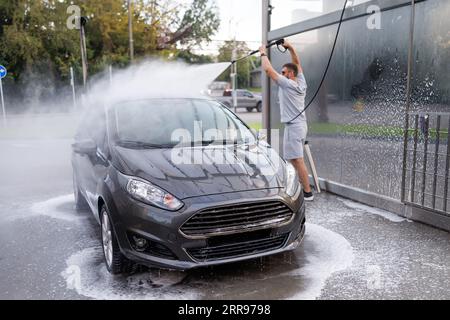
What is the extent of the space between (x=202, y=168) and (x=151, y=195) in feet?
1.72

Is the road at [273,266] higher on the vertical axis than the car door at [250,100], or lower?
lower

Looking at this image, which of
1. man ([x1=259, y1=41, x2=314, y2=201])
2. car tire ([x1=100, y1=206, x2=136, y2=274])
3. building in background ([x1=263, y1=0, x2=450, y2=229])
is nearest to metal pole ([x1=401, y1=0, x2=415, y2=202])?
building in background ([x1=263, y1=0, x2=450, y2=229])

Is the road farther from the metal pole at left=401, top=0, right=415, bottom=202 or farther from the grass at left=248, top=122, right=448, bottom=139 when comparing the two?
the grass at left=248, top=122, right=448, bottom=139

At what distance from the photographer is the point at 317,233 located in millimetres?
4895

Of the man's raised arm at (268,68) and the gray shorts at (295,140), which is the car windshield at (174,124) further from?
the gray shorts at (295,140)

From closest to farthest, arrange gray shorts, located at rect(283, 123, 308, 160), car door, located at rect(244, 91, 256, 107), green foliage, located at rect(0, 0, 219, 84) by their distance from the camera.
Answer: gray shorts, located at rect(283, 123, 308, 160) < car door, located at rect(244, 91, 256, 107) < green foliage, located at rect(0, 0, 219, 84)

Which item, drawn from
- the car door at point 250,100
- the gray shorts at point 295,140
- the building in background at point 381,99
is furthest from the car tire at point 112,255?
the car door at point 250,100

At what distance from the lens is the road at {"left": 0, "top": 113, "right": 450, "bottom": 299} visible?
3514 mm

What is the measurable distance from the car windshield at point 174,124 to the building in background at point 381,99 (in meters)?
1.90

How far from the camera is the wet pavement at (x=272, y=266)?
3.51m

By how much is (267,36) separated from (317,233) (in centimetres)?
429

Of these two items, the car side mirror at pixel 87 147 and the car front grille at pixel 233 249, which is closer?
the car front grille at pixel 233 249

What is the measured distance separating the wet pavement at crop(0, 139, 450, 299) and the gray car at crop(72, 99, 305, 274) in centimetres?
25

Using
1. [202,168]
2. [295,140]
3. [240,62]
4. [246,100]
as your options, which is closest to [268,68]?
[295,140]
